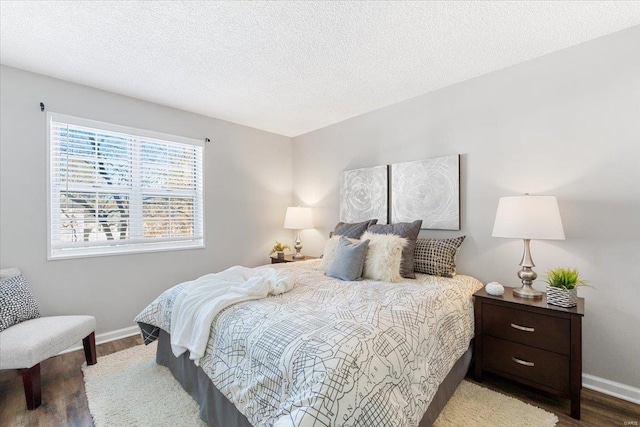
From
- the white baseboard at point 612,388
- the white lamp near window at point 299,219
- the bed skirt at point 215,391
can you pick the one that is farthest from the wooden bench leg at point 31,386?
the white baseboard at point 612,388

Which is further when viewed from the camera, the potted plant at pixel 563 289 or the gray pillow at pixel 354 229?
the gray pillow at pixel 354 229

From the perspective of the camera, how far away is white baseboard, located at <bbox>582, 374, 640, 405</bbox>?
1875mm

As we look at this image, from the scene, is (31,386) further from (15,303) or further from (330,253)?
(330,253)

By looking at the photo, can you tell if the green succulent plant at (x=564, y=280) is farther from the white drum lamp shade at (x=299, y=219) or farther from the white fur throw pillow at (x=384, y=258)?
the white drum lamp shade at (x=299, y=219)

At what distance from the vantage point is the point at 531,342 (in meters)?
1.87

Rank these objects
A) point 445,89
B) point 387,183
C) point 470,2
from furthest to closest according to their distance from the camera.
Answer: point 387,183 → point 445,89 → point 470,2

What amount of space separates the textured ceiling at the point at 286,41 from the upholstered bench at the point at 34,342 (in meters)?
1.85

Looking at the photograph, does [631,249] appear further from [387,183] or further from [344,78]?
[344,78]

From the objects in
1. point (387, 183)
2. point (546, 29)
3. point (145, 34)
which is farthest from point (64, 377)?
point (546, 29)

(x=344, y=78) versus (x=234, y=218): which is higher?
(x=344, y=78)

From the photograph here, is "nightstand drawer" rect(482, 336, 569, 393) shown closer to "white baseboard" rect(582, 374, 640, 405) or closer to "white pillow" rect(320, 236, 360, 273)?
"white baseboard" rect(582, 374, 640, 405)

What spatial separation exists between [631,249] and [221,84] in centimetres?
346

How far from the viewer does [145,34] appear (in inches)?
76.9

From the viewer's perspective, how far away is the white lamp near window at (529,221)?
1873mm
